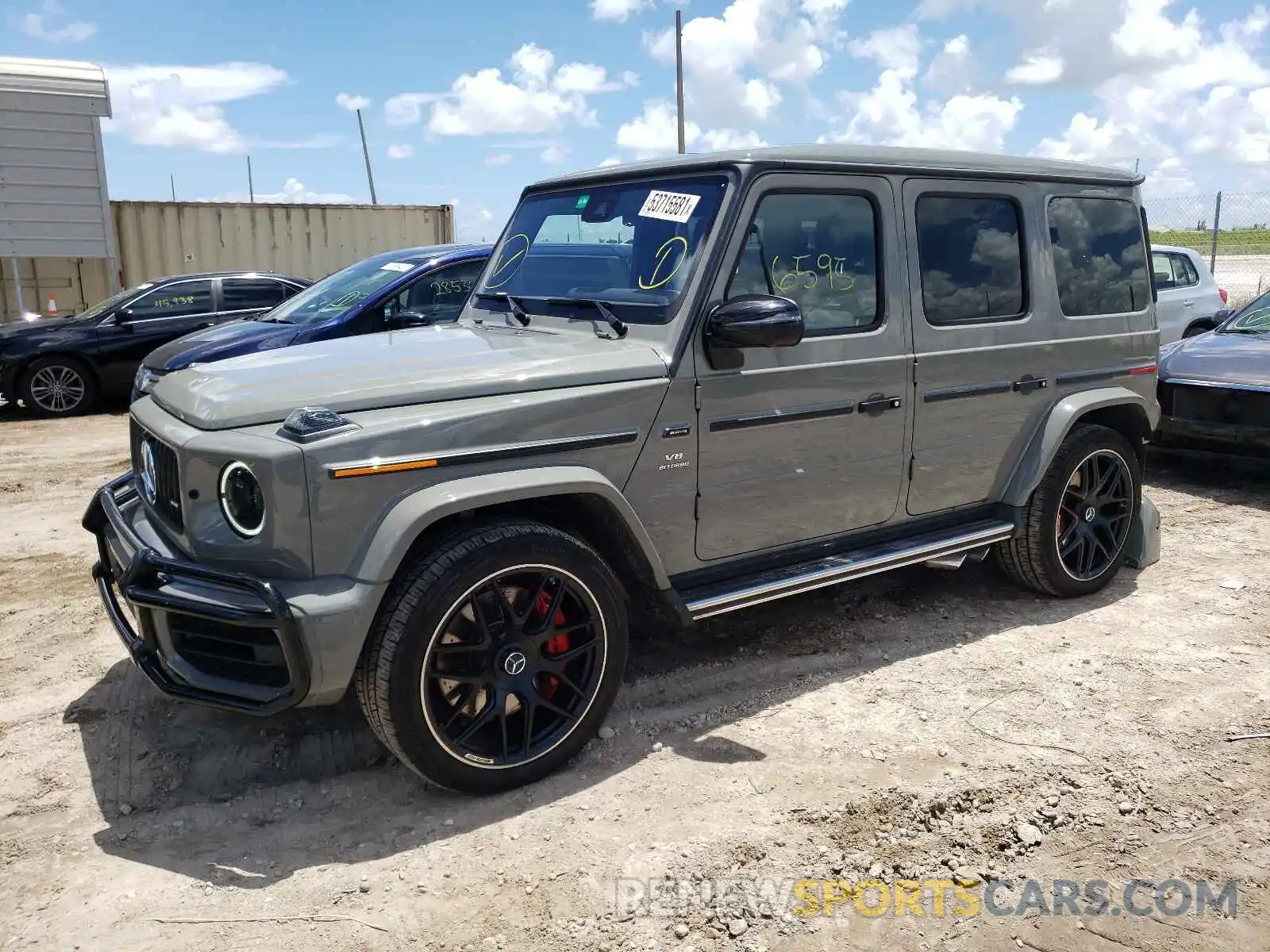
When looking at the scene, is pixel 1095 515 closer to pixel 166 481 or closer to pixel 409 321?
pixel 166 481

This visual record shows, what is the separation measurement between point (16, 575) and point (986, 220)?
5261mm

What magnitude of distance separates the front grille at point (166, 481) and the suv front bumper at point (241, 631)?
14 cm

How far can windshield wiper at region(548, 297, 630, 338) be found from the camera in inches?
148

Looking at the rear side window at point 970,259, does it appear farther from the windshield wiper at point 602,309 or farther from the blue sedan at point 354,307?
the blue sedan at point 354,307

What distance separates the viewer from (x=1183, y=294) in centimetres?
1142

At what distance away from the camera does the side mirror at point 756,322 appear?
350 cm

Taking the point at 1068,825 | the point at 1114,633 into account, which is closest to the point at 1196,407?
the point at 1114,633

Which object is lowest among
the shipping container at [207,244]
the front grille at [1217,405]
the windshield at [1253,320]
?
the front grille at [1217,405]

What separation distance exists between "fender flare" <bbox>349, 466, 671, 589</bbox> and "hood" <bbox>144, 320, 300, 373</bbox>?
479 cm

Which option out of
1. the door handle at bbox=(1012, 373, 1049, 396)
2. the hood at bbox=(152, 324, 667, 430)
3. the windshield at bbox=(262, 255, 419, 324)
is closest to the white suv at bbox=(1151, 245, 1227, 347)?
the door handle at bbox=(1012, 373, 1049, 396)

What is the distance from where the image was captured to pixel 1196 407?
24.0 ft

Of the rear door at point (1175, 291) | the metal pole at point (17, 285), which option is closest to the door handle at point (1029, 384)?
the rear door at point (1175, 291)

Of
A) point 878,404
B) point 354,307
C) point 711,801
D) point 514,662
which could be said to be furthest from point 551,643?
point 354,307

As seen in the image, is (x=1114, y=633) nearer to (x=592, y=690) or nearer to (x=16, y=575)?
(x=592, y=690)
